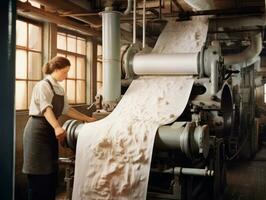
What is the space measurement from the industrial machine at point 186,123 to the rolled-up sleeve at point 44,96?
33cm

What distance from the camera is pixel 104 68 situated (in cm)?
312

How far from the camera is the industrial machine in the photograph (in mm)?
2396

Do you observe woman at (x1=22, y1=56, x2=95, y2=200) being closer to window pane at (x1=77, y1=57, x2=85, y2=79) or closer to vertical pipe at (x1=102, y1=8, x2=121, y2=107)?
vertical pipe at (x1=102, y1=8, x2=121, y2=107)

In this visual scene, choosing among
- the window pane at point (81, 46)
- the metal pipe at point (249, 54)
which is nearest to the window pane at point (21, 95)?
the window pane at point (81, 46)

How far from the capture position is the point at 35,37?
3865mm

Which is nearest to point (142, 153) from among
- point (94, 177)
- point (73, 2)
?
point (94, 177)

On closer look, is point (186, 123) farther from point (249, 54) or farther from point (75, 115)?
point (249, 54)

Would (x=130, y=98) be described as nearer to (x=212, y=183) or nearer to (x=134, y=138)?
(x=134, y=138)

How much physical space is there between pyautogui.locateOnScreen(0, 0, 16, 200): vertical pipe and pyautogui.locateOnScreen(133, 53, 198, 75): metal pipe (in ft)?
7.15

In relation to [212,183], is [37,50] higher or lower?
higher

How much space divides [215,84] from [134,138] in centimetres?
86

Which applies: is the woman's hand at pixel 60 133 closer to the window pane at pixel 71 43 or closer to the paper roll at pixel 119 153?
the paper roll at pixel 119 153

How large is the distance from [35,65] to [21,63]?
239 mm

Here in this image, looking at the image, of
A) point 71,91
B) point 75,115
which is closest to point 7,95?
point 75,115
